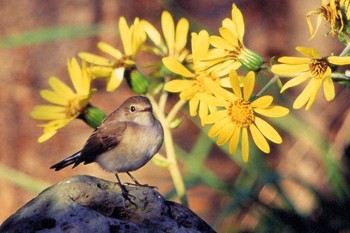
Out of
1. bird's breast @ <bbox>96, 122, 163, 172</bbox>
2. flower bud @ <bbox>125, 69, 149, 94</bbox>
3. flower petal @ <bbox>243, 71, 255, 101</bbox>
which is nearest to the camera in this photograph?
flower petal @ <bbox>243, 71, 255, 101</bbox>

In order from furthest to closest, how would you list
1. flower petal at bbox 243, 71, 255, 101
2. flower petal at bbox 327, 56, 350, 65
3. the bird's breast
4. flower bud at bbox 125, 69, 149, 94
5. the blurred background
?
the blurred background < flower bud at bbox 125, 69, 149, 94 < the bird's breast < flower petal at bbox 243, 71, 255, 101 < flower petal at bbox 327, 56, 350, 65

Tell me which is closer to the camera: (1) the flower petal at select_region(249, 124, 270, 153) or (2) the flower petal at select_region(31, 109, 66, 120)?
(1) the flower petal at select_region(249, 124, 270, 153)

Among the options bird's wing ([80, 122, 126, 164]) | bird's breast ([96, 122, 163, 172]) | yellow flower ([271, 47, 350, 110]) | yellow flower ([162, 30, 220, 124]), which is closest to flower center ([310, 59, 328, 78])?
yellow flower ([271, 47, 350, 110])

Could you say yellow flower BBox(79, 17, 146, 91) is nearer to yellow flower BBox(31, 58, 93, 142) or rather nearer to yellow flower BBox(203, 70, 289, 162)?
yellow flower BBox(31, 58, 93, 142)

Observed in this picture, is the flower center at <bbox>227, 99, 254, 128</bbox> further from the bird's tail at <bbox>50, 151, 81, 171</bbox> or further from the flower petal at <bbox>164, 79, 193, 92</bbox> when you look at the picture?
the bird's tail at <bbox>50, 151, 81, 171</bbox>

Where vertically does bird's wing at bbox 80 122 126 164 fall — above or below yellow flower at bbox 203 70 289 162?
below

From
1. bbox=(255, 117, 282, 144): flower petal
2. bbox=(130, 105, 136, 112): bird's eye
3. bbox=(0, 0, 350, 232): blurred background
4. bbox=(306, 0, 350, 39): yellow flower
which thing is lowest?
bbox=(0, 0, 350, 232): blurred background
